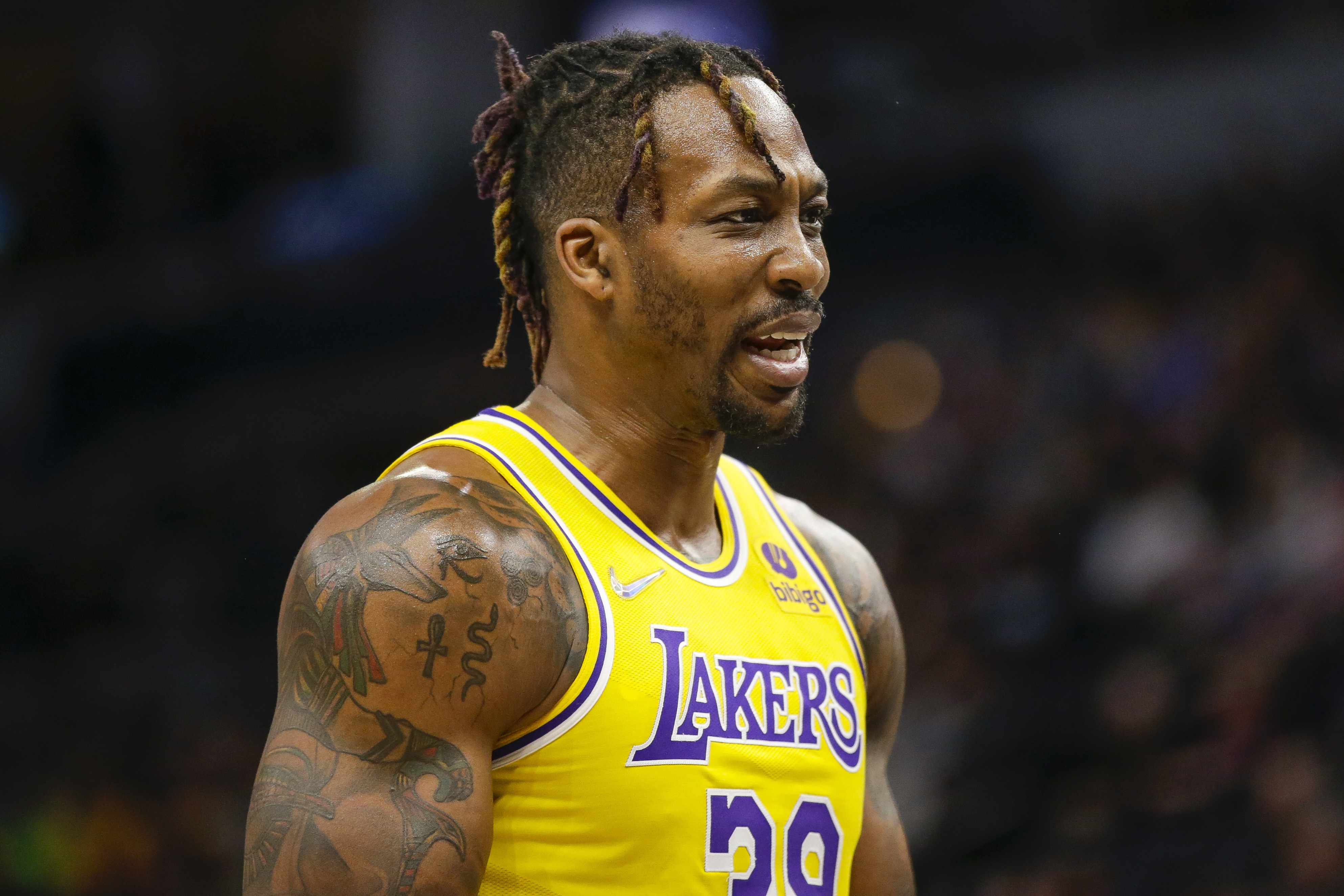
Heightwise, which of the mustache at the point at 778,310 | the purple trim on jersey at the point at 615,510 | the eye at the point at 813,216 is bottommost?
the purple trim on jersey at the point at 615,510

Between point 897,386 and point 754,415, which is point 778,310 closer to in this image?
point 754,415

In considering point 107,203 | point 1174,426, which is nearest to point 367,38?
point 107,203

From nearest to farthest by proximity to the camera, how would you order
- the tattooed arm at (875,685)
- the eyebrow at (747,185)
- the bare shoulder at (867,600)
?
the eyebrow at (747,185), the tattooed arm at (875,685), the bare shoulder at (867,600)

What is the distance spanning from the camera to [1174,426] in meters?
7.17

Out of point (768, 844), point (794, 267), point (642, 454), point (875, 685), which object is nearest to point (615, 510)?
point (642, 454)

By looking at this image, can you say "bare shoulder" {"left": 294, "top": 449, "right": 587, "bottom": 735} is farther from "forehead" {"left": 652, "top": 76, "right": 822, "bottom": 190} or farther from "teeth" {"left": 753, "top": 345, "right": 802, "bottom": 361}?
"forehead" {"left": 652, "top": 76, "right": 822, "bottom": 190}

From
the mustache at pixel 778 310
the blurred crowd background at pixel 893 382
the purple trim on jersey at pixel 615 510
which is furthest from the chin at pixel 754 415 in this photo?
the blurred crowd background at pixel 893 382

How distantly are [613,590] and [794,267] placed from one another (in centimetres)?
69

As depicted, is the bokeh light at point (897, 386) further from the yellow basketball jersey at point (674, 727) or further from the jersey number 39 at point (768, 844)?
the jersey number 39 at point (768, 844)

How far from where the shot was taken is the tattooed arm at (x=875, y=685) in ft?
9.48

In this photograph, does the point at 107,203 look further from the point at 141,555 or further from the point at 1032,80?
the point at 1032,80

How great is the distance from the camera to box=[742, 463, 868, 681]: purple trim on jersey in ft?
9.55

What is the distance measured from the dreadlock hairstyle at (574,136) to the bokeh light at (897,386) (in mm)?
6642

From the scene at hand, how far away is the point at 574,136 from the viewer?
9.02 ft
